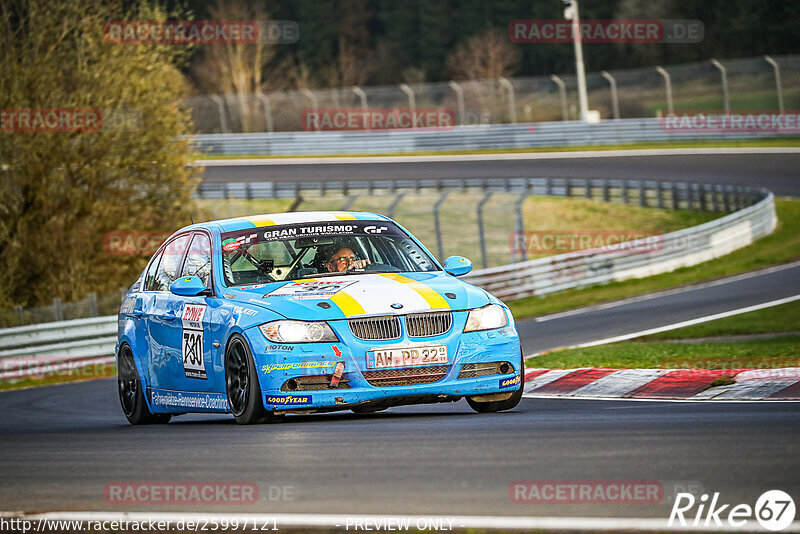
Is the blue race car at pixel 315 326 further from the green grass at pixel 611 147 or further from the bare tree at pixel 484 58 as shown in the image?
the bare tree at pixel 484 58

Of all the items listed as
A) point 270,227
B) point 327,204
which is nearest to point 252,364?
point 270,227

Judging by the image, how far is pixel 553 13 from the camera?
3593 inches

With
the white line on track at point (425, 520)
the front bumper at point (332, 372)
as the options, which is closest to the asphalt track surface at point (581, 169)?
the front bumper at point (332, 372)

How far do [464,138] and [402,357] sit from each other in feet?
147

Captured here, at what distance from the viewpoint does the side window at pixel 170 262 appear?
10.8 metres

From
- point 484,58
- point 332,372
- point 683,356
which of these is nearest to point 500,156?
point 683,356

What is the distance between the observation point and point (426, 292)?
30.1 feet

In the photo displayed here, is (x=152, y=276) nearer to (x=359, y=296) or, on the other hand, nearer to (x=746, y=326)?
(x=359, y=296)

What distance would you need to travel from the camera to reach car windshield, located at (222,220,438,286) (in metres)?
9.88

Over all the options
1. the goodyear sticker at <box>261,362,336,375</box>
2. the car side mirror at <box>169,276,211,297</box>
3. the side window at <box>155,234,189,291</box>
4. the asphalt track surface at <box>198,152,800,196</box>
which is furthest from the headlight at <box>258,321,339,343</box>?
the asphalt track surface at <box>198,152,800,196</box>

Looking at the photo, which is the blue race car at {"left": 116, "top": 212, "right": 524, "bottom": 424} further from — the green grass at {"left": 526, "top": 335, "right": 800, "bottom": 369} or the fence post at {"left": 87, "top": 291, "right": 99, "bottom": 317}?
the fence post at {"left": 87, "top": 291, "right": 99, "bottom": 317}

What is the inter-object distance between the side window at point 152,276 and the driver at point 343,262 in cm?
186

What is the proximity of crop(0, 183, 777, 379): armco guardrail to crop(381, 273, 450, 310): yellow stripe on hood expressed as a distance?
13.0m

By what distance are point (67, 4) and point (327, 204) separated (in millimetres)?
14443
